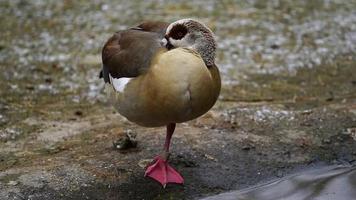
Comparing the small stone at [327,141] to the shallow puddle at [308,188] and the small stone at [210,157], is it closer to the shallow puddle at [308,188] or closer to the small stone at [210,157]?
the shallow puddle at [308,188]

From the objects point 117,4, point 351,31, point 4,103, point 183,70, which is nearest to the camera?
point 183,70

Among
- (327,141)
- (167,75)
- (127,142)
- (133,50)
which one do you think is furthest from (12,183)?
(327,141)

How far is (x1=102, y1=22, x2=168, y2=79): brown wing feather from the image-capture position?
373 cm

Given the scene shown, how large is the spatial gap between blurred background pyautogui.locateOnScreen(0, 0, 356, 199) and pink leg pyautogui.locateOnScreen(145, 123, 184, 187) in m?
0.06

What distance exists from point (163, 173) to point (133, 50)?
0.82 m

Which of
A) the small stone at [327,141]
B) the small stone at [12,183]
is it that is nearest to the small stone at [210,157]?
the small stone at [327,141]

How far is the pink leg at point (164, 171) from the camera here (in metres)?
4.07

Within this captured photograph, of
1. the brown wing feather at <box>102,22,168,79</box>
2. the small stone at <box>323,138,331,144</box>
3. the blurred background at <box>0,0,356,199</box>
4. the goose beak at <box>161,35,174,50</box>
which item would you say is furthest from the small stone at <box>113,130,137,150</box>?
the small stone at <box>323,138,331,144</box>

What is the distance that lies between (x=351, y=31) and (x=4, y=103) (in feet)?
14.0

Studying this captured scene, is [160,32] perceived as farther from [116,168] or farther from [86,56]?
[86,56]

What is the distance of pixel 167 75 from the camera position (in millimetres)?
3484

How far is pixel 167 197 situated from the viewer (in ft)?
13.1

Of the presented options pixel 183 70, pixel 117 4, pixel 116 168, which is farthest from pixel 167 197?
pixel 117 4

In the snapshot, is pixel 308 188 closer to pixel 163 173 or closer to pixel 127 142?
pixel 163 173
